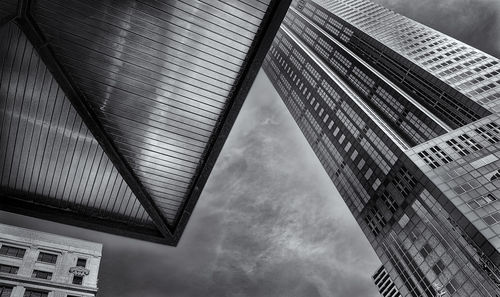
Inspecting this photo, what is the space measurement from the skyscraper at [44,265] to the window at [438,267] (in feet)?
134

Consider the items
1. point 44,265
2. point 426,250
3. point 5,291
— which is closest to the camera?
point 5,291

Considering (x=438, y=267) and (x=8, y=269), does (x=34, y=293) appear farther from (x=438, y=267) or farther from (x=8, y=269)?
(x=438, y=267)

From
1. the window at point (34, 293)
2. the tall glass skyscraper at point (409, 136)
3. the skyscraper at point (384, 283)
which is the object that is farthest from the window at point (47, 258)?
the skyscraper at point (384, 283)

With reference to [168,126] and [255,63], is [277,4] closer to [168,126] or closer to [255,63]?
[255,63]

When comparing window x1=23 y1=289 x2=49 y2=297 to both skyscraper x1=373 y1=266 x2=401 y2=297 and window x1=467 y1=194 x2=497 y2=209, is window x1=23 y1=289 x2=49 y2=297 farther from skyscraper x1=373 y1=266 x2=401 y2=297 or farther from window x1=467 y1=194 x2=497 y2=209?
skyscraper x1=373 y1=266 x2=401 y2=297

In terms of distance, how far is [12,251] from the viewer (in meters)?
45.8

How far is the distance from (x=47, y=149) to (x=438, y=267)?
146 feet

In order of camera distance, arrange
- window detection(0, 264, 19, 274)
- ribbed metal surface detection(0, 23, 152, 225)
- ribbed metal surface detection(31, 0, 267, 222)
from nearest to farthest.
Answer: ribbed metal surface detection(31, 0, 267, 222) → ribbed metal surface detection(0, 23, 152, 225) → window detection(0, 264, 19, 274)

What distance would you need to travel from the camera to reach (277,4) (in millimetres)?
21031

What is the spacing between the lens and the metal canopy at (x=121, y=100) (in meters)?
21.1

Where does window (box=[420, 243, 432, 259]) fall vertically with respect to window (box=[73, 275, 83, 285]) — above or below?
above

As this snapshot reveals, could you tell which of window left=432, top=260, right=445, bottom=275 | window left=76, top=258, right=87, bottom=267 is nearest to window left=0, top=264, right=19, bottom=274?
window left=76, top=258, right=87, bottom=267

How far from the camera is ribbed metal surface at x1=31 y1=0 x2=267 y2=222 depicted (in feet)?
68.7

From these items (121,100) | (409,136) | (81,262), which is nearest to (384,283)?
(409,136)
